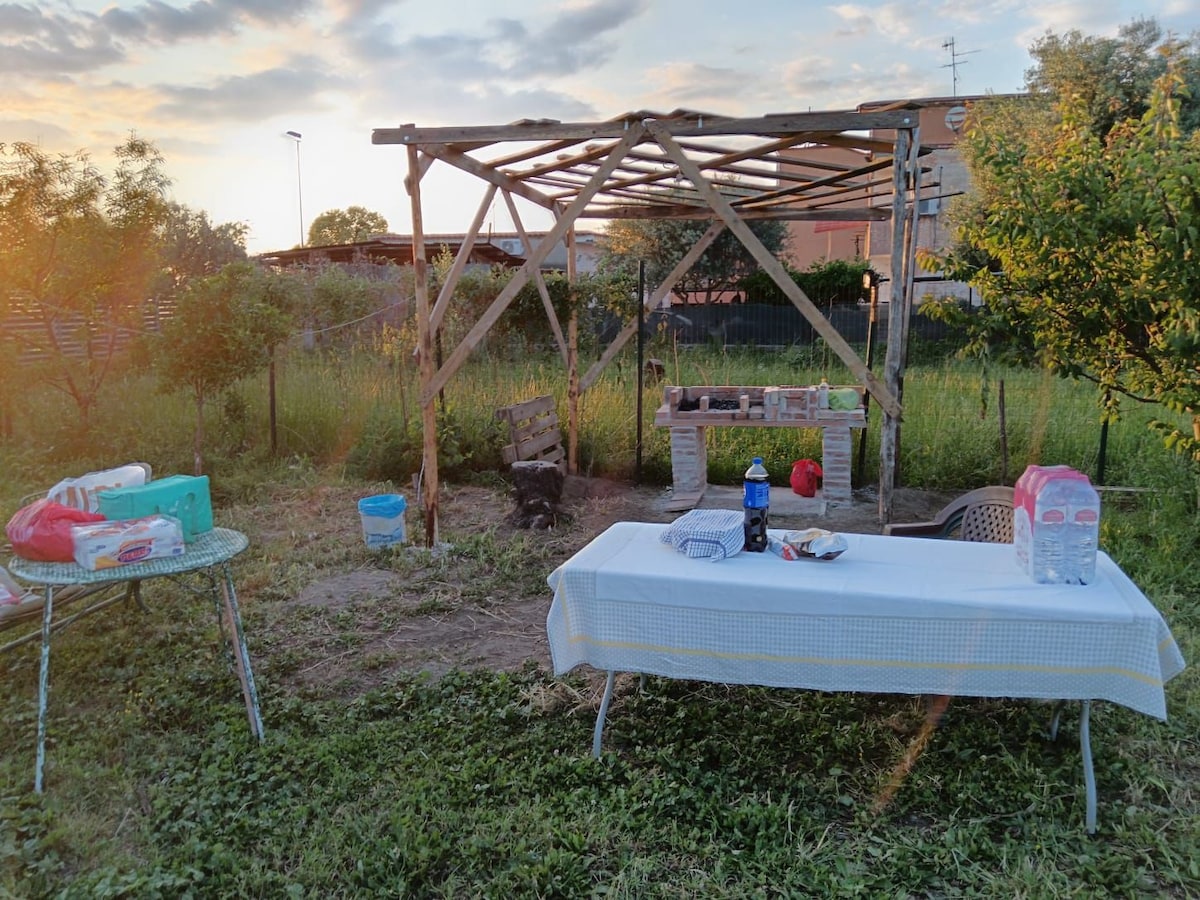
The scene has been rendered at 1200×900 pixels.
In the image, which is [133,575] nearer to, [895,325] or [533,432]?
[895,325]

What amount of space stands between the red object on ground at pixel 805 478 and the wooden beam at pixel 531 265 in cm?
285

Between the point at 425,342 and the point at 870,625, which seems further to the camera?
the point at 425,342

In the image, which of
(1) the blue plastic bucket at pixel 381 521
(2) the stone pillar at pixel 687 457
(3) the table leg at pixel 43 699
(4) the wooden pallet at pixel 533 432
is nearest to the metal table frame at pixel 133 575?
(3) the table leg at pixel 43 699

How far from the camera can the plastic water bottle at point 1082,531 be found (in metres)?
2.71

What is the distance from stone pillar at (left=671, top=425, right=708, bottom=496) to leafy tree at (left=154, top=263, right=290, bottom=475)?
11.8 ft

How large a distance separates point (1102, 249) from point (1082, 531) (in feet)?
8.37

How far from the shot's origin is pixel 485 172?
614 centimetres

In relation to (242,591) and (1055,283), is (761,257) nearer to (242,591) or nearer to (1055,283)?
(1055,283)

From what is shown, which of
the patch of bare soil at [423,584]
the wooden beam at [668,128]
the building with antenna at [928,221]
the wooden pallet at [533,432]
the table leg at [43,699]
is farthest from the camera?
the building with antenna at [928,221]

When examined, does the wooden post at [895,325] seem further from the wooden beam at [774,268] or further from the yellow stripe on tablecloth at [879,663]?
the yellow stripe on tablecloth at [879,663]

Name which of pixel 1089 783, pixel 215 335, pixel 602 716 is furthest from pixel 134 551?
pixel 215 335

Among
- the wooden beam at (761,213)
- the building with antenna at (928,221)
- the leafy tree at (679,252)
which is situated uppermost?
the building with antenna at (928,221)

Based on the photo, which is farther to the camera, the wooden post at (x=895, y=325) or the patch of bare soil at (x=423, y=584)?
the wooden post at (x=895, y=325)

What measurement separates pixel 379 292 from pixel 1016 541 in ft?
43.7
